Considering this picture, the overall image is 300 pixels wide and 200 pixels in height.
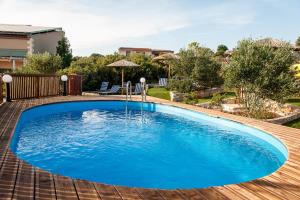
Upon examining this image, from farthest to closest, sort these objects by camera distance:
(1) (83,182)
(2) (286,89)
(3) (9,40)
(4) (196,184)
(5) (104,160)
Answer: (3) (9,40), (2) (286,89), (5) (104,160), (4) (196,184), (1) (83,182)

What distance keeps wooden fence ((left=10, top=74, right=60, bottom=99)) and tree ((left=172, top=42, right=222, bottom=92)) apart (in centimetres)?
807

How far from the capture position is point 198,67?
19.7 metres

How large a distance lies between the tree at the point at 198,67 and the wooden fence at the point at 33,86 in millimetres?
8075

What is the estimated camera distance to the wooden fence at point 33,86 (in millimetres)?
15078

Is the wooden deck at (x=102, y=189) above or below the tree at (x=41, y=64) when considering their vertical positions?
below

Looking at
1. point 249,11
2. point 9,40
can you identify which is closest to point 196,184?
point 249,11

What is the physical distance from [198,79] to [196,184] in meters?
14.1

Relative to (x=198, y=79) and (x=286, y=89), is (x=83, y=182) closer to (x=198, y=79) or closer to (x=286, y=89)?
(x=286, y=89)

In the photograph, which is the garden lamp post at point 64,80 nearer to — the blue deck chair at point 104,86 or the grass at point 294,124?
the blue deck chair at point 104,86

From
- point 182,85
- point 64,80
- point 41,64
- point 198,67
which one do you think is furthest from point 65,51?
point 198,67

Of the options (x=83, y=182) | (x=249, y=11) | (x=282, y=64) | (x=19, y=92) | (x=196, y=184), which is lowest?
(x=196, y=184)

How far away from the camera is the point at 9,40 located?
36781 millimetres

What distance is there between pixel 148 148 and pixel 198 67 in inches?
459

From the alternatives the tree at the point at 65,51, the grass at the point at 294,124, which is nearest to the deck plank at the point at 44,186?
the grass at the point at 294,124
